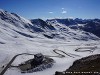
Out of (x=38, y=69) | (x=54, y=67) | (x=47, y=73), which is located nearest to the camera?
(x=47, y=73)

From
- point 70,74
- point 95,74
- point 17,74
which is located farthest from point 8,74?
point 95,74

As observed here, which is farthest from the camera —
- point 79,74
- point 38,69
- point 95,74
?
point 38,69

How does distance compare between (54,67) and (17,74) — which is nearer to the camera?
(17,74)

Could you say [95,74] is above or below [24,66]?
above

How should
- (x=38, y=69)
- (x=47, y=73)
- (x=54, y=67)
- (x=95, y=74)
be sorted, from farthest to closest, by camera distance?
(x=54, y=67), (x=38, y=69), (x=47, y=73), (x=95, y=74)

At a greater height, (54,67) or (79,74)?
(79,74)

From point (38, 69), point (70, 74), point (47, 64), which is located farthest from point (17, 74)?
point (70, 74)

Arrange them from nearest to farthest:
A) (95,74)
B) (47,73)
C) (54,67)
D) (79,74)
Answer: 1. (95,74)
2. (79,74)
3. (47,73)
4. (54,67)

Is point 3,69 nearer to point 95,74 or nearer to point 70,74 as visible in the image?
point 70,74

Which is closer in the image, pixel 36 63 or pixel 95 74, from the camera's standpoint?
pixel 95 74

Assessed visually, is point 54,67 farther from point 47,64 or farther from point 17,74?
point 17,74
